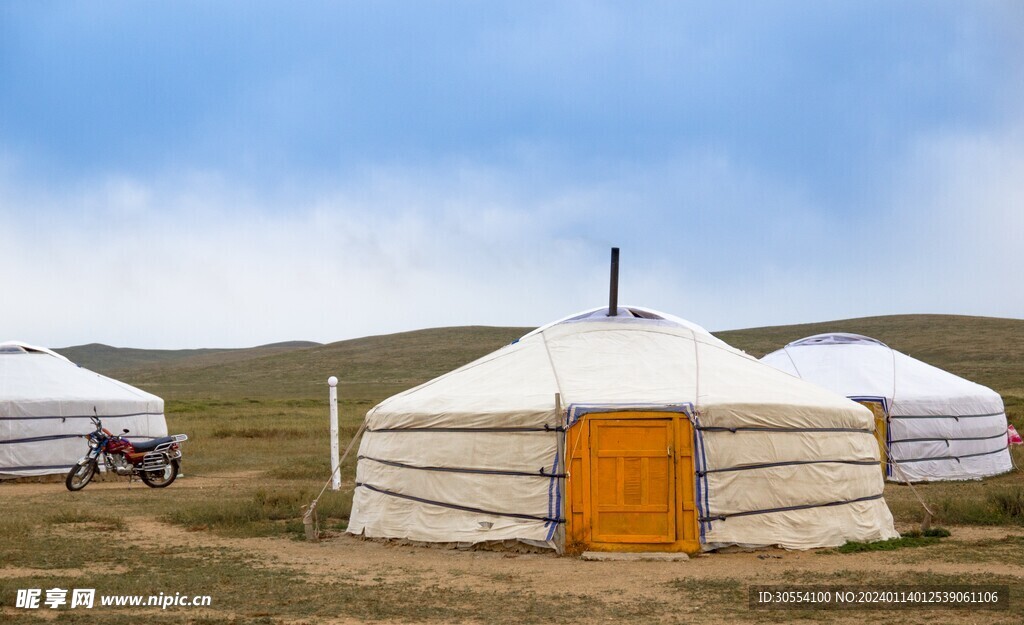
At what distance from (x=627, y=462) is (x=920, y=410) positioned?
8150 mm

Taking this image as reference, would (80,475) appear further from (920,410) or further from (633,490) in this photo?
(920,410)

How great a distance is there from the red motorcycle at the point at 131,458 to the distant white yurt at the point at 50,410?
135 centimetres

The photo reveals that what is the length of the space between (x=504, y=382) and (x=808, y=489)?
274cm

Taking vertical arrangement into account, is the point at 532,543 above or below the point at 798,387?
below

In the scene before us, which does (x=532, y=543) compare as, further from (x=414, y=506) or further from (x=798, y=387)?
(x=798, y=387)

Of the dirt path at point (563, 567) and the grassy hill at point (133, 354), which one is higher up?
the grassy hill at point (133, 354)

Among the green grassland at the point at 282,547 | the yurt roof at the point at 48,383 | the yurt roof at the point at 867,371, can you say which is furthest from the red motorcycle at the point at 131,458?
the yurt roof at the point at 867,371

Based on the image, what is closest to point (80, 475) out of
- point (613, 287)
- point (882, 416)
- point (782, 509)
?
point (613, 287)

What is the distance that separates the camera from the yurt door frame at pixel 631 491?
28.2 ft

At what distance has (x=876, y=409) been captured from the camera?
49.6ft

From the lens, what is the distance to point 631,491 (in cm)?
860

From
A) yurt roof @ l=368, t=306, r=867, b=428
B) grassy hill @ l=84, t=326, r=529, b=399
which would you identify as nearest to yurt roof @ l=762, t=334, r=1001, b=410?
yurt roof @ l=368, t=306, r=867, b=428

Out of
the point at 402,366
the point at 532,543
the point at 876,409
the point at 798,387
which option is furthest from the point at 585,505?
the point at 402,366

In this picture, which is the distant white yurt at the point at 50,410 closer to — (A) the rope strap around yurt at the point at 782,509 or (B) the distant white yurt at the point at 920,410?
(B) the distant white yurt at the point at 920,410
